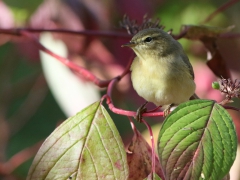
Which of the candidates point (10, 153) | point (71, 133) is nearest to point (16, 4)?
point (71, 133)

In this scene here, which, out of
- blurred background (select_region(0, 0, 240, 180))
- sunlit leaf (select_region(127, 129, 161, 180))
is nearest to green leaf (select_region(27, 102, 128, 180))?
sunlit leaf (select_region(127, 129, 161, 180))

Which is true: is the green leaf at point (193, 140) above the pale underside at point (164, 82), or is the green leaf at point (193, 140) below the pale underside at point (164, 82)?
below

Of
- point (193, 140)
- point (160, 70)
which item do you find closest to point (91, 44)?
point (160, 70)

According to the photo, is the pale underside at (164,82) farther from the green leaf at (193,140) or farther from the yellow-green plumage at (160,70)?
the green leaf at (193,140)

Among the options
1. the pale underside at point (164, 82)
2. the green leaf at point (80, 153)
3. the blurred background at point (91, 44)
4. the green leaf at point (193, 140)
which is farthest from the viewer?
the blurred background at point (91, 44)

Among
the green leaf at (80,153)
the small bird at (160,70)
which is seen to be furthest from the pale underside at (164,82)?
the green leaf at (80,153)

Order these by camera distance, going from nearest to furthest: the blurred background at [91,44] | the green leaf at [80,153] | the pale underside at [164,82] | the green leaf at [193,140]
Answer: the green leaf at [193,140] < the green leaf at [80,153] < the pale underside at [164,82] < the blurred background at [91,44]

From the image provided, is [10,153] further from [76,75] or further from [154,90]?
[154,90]

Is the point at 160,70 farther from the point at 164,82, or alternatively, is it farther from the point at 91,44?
the point at 91,44
